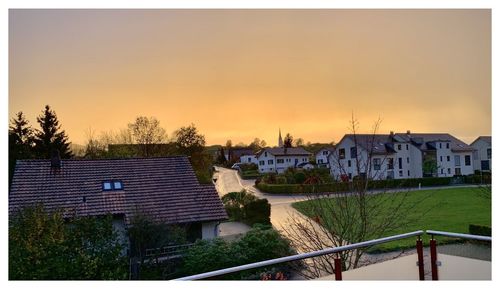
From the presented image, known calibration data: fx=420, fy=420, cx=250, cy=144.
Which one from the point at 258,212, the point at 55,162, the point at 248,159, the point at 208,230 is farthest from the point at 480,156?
the point at 55,162

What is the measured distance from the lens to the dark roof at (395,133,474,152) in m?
23.8

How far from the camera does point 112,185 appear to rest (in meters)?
9.74

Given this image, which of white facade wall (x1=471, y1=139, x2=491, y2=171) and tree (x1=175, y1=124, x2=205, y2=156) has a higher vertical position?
tree (x1=175, y1=124, x2=205, y2=156)

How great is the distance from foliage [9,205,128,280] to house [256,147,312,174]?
2235 centimetres

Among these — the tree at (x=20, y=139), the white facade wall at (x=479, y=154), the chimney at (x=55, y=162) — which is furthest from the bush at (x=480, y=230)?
the white facade wall at (x=479, y=154)

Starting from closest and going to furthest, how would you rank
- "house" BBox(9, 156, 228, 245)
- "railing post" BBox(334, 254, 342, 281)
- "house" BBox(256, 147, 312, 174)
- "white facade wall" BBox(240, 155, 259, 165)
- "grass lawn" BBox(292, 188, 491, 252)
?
"railing post" BBox(334, 254, 342, 281)
"house" BBox(9, 156, 228, 245)
"grass lawn" BBox(292, 188, 491, 252)
"house" BBox(256, 147, 312, 174)
"white facade wall" BBox(240, 155, 259, 165)

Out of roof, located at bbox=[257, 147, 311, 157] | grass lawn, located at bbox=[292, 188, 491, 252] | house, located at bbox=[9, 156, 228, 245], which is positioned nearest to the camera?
Answer: house, located at bbox=[9, 156, 228, 245]

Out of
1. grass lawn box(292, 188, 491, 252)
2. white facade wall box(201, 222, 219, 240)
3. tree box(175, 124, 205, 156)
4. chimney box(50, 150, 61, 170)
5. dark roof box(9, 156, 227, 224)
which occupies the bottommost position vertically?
grass lawn box(292, 188, 491, 252)

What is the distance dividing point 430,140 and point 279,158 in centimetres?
1001

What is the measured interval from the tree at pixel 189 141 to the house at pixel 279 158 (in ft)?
42.9

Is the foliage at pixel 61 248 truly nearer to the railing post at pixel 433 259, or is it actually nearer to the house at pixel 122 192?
the house at pixel 122 192

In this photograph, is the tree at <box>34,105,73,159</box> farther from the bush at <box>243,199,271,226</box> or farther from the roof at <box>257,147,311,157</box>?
the roof at <box>257,147,311,157</box>

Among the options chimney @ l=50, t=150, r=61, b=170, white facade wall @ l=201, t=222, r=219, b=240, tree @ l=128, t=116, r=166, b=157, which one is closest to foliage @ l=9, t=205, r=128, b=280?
white facade wall @ l=201, t=222, r=219, b=240
